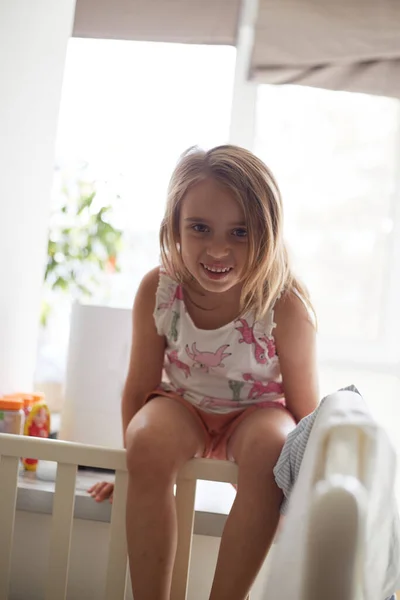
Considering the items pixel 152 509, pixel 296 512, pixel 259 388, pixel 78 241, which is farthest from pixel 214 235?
pixel 78 241

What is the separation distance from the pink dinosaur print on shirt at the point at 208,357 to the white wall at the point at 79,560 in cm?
27

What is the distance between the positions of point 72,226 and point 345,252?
79 centimetres

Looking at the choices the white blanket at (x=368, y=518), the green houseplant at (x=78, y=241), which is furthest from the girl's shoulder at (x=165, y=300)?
the green houseplant at (x=78, y=241)

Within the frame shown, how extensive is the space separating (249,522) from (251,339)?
32 cm

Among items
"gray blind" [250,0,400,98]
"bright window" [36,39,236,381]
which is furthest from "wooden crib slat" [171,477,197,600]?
"gray blind" [250,0,400,98]

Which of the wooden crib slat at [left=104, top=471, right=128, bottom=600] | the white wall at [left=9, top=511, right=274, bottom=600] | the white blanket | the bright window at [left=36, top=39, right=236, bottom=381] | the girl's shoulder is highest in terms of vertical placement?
the bright window at [left=36, top=39, right=236, bottom=381]

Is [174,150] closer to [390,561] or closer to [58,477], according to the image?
[58,477]

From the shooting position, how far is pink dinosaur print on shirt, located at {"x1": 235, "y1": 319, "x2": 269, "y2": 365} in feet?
3.47

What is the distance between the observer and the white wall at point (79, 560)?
3.48ft

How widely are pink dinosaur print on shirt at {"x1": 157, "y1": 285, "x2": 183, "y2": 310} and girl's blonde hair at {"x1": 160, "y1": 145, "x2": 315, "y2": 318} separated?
0.06ft

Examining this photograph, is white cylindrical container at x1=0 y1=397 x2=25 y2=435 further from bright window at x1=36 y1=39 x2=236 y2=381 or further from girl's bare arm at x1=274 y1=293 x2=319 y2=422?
bright window at x1=36 y1=39 x2=236 y2=381

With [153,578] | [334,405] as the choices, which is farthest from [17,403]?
[334,405]

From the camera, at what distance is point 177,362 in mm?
1109

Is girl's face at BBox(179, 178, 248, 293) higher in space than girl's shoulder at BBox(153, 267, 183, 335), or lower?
higher
